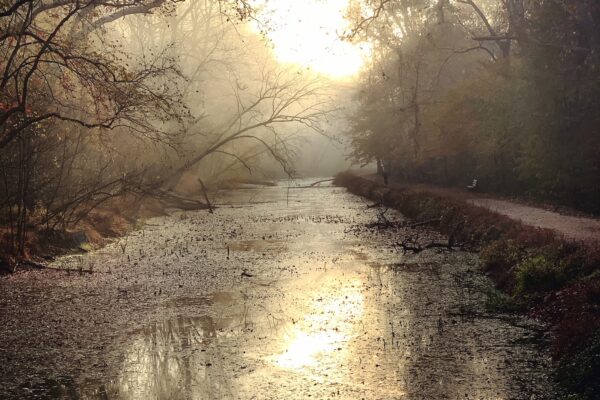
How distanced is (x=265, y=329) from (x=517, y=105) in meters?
16.5

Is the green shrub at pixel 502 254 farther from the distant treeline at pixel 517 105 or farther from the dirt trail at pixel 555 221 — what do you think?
the distant treeline at pixel 517 105

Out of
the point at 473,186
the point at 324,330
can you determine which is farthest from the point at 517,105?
the point at 324,330

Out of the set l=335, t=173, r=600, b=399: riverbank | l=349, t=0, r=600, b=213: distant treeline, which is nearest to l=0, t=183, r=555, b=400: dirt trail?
l=335, t=173, r=600, b=399: riverbank

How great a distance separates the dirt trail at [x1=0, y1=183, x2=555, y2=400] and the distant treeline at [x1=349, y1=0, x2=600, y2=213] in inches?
285

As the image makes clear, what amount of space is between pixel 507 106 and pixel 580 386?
18.7m

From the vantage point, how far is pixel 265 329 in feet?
31.4

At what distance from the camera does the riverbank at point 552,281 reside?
7234mm

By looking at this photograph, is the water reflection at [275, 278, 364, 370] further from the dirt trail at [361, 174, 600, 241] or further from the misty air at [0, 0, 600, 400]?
the dirt trail at [361, 174, 600, 241]

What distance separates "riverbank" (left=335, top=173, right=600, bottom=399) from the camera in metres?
7.23

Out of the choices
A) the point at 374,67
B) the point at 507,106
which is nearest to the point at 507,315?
the point at 507,106

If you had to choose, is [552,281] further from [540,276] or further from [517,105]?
[517,105]

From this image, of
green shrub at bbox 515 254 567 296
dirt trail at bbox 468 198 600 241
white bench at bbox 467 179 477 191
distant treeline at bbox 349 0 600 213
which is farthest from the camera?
white bench at bbox 467 179 477 191

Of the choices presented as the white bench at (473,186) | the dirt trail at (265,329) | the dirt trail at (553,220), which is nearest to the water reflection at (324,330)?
the dirt trail at (265,329)

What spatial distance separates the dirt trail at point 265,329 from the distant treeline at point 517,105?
724 cm
